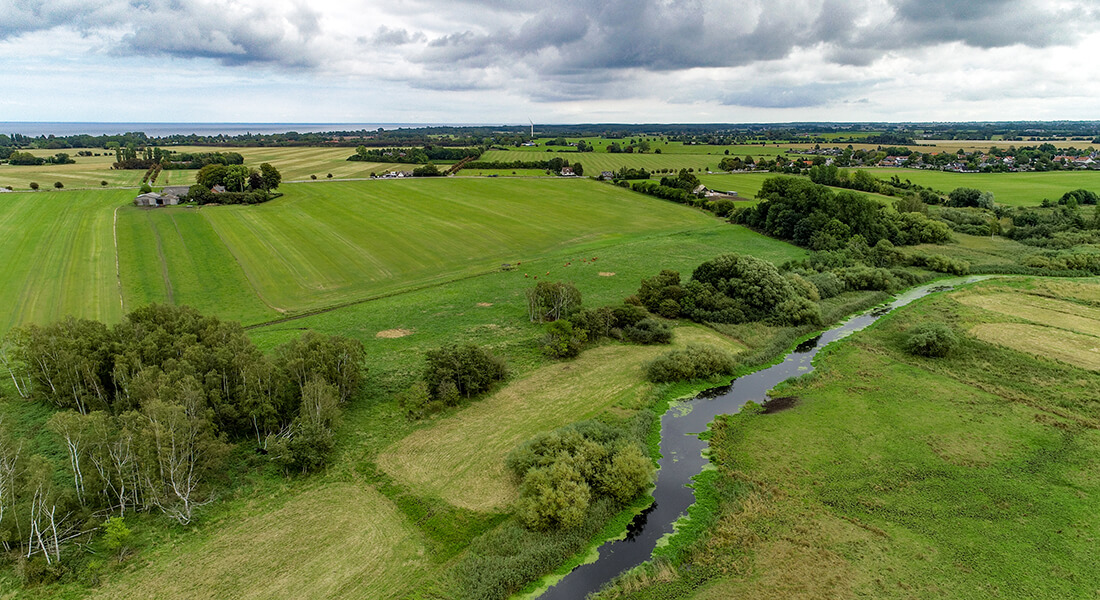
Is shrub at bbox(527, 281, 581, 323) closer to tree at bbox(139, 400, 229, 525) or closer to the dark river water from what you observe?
the dark river water

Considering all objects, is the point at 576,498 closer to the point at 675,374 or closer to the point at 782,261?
the point at 675,374

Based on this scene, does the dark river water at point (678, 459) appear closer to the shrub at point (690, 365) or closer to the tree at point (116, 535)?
the shrub at point (690, 365)

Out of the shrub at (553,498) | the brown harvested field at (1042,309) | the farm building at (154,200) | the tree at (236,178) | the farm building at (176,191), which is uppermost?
the tree at (236,178)

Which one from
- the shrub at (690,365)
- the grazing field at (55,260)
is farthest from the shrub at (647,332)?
the grazing field at (55,260)

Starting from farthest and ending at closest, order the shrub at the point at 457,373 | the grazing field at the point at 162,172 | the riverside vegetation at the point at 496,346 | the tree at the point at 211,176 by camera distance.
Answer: the grazing field at the point at 162,172 → the tree at the point at 211,176 → the shrub at the point at 457,373 → the riverside vegetation at the point at 496,346

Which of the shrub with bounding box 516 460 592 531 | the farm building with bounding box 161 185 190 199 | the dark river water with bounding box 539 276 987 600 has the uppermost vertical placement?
the farm building with bounding box 161 185 190 199

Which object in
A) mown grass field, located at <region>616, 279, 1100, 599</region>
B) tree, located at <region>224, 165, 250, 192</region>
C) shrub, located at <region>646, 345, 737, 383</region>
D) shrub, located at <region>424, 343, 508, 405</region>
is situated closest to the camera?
mown grass field, located at <region>616, 279, 1100, 599</region>

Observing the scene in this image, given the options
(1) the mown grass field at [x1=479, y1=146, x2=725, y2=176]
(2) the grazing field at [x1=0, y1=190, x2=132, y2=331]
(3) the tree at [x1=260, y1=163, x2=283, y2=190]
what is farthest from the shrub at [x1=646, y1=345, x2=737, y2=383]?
(1) the mown grass field at [x1=479, y1=146, x2=725, y2=176]
